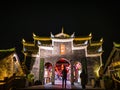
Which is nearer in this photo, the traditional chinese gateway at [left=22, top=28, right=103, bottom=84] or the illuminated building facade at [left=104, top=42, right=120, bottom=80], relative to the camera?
the illuminated building facade at [left=104, top=42, right=120, bottom=80]

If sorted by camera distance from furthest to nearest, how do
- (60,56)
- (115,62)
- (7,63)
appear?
(60,56), (7,63), (115,62)

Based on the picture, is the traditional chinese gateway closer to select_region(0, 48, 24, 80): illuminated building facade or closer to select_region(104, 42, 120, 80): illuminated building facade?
select_region(0, 48, 24, 80): illuminated building facade

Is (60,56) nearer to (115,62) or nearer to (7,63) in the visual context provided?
(7,63)

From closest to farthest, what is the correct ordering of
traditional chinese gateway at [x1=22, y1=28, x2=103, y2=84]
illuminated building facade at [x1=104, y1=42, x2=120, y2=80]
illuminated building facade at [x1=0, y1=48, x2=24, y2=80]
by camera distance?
illuminated building facade at [x1=104, y1=42, x2=120, y2=80], illuminated building facade at [x1=0, y1=48, x2=24, y2=80], traditional chinese gateway at [x1=22, y1=28, x2=103, y2=84]

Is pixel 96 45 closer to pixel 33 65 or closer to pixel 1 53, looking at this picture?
pixel 33 65

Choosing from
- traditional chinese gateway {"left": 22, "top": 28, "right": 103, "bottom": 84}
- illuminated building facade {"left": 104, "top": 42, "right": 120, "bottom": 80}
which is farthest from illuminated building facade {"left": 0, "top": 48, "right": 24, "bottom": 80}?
illuminated building facade {"left": 104, "top": 42, "right": 120, "bottom": 80}

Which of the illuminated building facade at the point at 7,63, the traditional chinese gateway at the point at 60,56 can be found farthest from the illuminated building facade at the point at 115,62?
the illuminated building facade at the point at 7,63

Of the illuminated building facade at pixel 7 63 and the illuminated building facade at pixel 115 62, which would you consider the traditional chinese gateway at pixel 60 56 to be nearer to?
the illuminated building facade at pixel 7 63

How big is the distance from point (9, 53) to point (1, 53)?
55.5 inches

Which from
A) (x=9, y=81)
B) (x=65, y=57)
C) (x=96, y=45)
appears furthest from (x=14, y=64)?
(x=96, y=45)

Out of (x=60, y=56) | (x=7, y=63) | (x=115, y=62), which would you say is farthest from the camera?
(x=60, y=56)

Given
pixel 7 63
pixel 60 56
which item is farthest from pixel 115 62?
pixel 7 63

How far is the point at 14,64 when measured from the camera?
16.4 m

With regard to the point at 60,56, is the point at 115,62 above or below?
below
